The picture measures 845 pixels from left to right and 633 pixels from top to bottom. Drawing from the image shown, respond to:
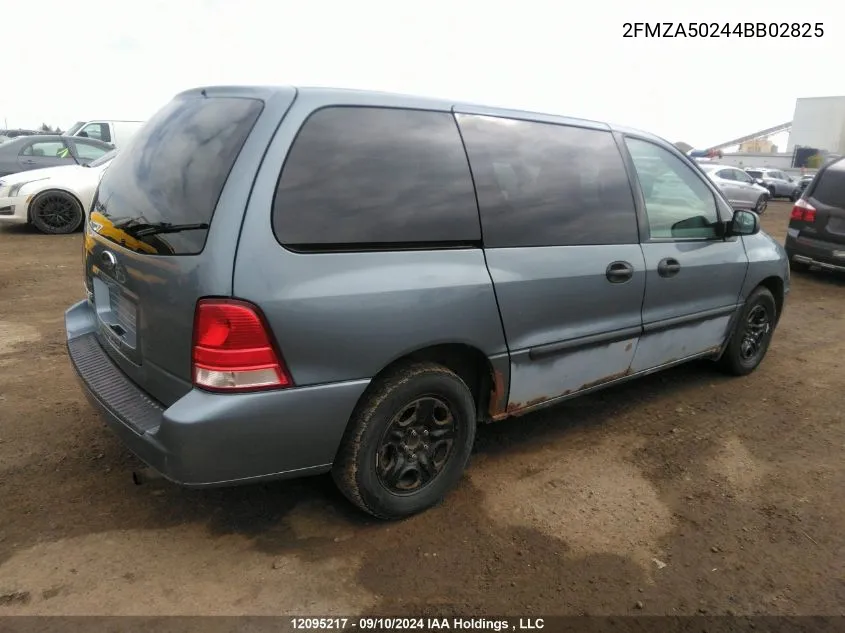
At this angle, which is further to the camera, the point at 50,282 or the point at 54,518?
the point at 50,282

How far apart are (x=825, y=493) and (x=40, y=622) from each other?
11.2 ft

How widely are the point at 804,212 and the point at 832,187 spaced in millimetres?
422

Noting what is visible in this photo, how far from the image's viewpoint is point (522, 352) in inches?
111

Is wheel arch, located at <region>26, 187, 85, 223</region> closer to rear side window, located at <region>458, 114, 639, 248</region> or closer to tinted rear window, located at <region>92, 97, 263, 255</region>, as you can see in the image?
tinted rear window, located at <region>92, 97, 263, 255</region>

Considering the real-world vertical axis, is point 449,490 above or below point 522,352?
below

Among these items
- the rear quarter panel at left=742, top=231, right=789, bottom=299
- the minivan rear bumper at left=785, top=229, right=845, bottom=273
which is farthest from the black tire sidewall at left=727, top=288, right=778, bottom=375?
the minivan rear bumper at left=785, top=229, right=845, bottom=273

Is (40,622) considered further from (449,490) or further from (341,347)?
(449,490)

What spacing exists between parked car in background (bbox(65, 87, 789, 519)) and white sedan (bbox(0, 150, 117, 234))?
23.8 ft

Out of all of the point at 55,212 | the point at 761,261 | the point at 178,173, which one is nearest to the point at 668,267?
the point at 761,261

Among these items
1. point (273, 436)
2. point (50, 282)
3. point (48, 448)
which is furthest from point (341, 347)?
point (50, 282)

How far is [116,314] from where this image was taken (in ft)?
8.38

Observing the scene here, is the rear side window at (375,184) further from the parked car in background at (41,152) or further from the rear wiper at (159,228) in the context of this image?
the parked car in background at (41,152)

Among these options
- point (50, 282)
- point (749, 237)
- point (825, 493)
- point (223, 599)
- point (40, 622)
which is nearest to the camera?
point (40, 622)

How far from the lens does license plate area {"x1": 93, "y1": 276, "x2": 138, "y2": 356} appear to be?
7.89ft
